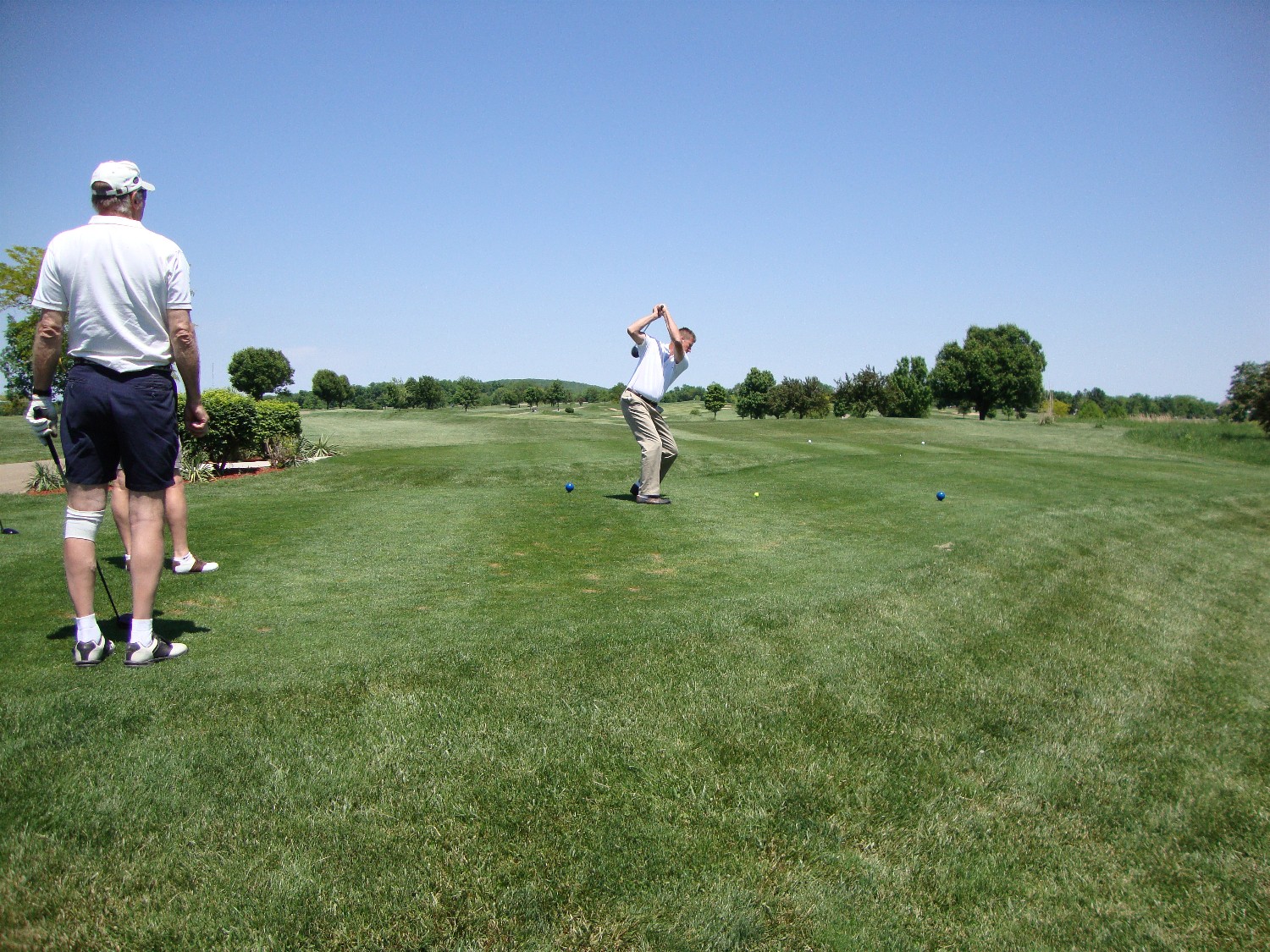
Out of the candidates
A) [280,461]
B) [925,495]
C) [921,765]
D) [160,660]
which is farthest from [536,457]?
[921,765]

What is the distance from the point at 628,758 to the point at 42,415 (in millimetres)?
4604

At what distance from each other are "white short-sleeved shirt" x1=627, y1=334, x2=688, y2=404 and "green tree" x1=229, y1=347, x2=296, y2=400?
Result: 109 metres

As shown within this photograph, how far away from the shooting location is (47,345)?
4.47 metres

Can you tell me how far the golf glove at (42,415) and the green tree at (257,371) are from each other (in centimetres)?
11287

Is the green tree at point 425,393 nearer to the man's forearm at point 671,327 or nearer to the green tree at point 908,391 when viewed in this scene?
the green tree at point 908,391

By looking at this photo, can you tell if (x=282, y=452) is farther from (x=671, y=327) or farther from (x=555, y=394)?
(x=555, y=394)

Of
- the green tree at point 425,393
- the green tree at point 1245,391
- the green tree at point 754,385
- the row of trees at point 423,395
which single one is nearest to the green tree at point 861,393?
the green tree at point 754,385

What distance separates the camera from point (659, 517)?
34.0ft

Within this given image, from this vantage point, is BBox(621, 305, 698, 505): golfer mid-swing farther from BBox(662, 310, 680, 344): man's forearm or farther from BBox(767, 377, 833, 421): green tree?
BBox(767, 377, 833, 421): green tree

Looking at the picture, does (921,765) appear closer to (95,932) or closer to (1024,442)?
(95,932)

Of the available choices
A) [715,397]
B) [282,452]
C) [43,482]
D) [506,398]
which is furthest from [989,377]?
[43,482]

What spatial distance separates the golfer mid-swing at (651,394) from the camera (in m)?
11.2

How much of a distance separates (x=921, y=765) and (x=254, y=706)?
3290 mm

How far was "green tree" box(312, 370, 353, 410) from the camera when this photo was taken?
12594 cm
